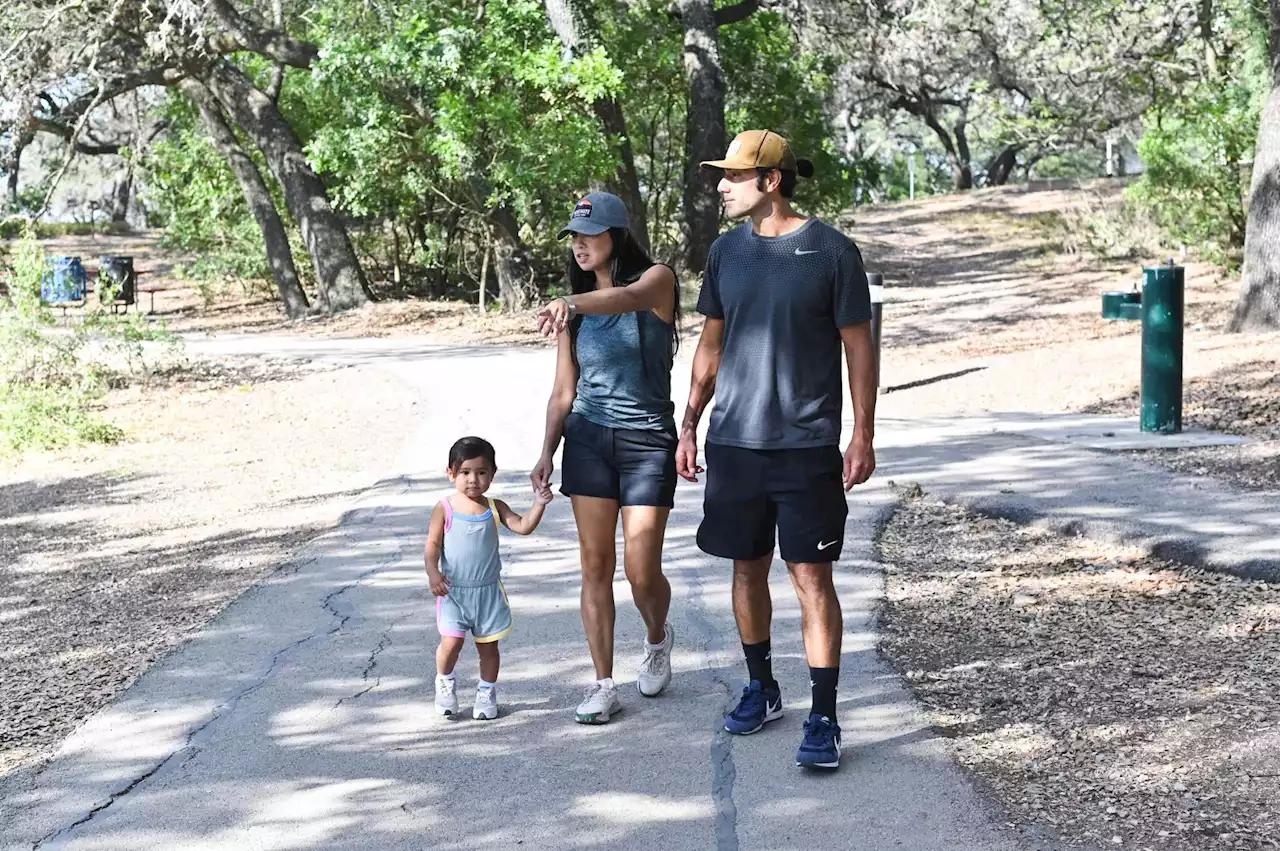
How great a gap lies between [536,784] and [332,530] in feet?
14.6

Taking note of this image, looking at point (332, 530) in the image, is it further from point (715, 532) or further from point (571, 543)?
point (715, 532)

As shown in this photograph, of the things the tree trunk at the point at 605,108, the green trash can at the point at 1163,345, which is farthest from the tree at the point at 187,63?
the green trash can at the point at 1163,345

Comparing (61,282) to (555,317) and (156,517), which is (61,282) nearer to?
(156,517)

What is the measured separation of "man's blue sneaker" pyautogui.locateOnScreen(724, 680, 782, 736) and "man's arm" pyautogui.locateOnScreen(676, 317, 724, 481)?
0.71 m

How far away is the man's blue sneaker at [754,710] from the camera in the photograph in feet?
16.0

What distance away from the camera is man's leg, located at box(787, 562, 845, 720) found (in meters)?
4.60

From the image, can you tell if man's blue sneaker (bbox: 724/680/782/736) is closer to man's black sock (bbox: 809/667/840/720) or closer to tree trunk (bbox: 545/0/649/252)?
man's black sock (bbox: 809/667/840/720)

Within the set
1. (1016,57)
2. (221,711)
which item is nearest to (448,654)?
(221,711)

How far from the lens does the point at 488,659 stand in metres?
5.14

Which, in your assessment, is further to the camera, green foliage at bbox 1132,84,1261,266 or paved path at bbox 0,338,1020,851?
green foliage at bbox 1132,84,1261,266

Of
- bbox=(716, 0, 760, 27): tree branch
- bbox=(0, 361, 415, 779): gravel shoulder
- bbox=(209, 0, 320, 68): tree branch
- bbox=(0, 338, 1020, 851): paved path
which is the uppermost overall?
bbox=(716, 0, 760, 27): tree branch

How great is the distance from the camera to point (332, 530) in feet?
28.6

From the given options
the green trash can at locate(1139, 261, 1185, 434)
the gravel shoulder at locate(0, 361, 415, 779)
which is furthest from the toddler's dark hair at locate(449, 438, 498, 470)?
the green trash can at locate(1139, 261, 1185, 434)

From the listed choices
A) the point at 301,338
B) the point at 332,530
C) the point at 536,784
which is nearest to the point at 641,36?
the point at 301,338
